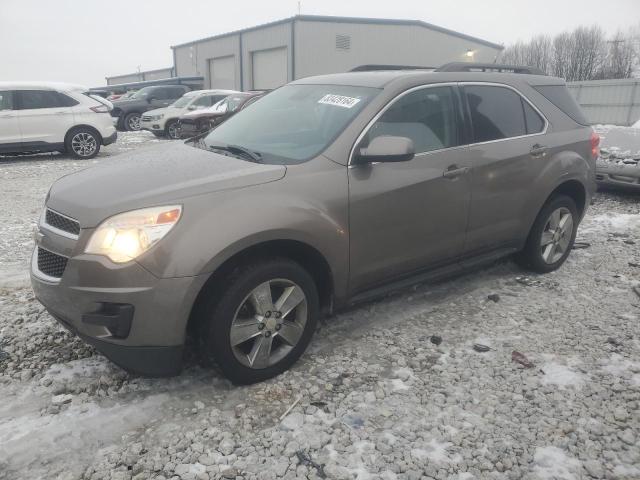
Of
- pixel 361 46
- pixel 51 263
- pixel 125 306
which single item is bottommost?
pixel 125 306

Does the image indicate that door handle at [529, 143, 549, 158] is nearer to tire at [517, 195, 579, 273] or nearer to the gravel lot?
tire at [517, 195, 579, 273]

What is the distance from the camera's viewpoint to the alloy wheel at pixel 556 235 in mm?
Answer: 4668

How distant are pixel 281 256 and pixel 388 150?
2.91ft

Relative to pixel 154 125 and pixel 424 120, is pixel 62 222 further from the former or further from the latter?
pixel 154 125

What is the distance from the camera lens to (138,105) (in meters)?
19.6

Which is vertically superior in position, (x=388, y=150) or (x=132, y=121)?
(x=388, y=150)

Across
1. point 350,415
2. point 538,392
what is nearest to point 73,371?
point 350,415

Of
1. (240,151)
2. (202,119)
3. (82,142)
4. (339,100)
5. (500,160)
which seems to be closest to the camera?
(240,151)

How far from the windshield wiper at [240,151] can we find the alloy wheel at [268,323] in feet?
2.63

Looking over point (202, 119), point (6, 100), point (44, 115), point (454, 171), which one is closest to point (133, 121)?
point (202, 119)

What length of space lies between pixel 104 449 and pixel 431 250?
2.35 meters

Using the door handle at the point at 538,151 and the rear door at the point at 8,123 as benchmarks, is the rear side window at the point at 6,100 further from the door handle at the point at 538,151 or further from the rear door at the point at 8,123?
the door handle at the point at 538,151

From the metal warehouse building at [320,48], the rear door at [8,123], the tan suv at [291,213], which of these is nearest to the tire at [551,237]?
the tan suv at [291,213]

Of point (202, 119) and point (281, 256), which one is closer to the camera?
point (281, 256)
